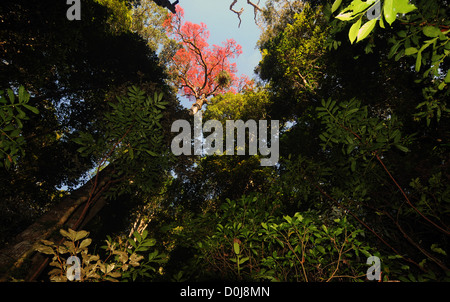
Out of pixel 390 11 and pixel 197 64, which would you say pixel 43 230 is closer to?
pixel 390 11

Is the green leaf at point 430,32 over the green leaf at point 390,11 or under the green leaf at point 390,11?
over

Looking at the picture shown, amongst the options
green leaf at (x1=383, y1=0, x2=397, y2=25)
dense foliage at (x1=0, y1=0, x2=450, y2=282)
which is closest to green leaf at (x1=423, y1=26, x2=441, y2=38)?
dense foliage at (x1=0, y1=0, x2=450, y2=282)

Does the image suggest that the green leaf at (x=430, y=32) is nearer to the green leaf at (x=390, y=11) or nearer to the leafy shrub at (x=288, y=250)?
the green leaf at (x=390, y=11)

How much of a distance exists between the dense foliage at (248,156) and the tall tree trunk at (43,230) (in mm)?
48

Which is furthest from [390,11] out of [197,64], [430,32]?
[197,64]

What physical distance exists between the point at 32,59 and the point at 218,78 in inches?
485

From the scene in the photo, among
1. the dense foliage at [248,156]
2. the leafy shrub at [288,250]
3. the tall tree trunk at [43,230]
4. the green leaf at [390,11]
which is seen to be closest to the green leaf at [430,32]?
the dense foliage at [248,156]

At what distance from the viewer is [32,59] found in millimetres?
4930

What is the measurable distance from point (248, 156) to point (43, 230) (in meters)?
8.06

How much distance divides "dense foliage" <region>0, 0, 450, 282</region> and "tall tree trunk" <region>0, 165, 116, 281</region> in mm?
48

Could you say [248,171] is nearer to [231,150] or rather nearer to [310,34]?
[231,150]

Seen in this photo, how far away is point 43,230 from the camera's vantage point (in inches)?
154

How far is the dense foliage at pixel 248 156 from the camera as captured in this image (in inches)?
76.8

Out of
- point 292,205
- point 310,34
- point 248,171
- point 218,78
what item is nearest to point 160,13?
point 218,78
